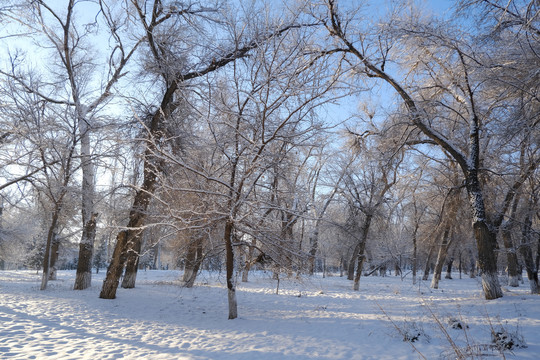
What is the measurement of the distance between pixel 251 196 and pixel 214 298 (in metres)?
6.15

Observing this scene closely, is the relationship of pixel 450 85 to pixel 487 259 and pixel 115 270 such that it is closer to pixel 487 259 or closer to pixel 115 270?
pixel 487 259

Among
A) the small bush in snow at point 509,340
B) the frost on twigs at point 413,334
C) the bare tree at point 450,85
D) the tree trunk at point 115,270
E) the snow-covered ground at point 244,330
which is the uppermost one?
the bare tree at point 450,85

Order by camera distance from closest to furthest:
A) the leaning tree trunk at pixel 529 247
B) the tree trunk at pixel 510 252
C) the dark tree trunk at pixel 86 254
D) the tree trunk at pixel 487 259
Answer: the tree trunk at pixel 487 259, the leaning tree trunk at pixel 529 247, the tree trunk at pixel 510 252, the dark tree trunk at pixel 86 254

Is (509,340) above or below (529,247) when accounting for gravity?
below

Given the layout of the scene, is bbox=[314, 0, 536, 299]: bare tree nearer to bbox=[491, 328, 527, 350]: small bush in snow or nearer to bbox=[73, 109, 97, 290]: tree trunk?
bbox=[491, 328, 527, 350]: small bush in snow

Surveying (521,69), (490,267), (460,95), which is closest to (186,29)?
(521,69)

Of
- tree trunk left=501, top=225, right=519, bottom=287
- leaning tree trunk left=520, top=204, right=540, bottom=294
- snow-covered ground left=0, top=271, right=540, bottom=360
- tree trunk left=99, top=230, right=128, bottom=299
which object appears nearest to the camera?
snow-covered ground left=0, top=271, right=540, bottom=360

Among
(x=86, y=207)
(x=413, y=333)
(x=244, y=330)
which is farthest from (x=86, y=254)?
(x=413, y=333)

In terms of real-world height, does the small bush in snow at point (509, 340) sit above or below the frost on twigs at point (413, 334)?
above

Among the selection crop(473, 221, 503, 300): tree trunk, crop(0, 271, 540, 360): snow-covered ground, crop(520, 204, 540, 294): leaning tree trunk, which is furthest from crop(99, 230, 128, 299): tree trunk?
crop(520, 204, 540, 294): leaning tree trunk

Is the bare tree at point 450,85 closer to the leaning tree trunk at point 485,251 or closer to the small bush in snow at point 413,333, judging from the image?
the leaning tree trunk at point 485,251

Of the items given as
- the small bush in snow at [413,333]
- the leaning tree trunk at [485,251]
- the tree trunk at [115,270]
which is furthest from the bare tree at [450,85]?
the tree trunk at [115,270]

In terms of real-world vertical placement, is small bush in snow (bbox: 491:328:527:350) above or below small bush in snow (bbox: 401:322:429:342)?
above

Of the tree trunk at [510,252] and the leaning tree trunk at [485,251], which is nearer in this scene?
the leaning tree trunk at [485,251]
